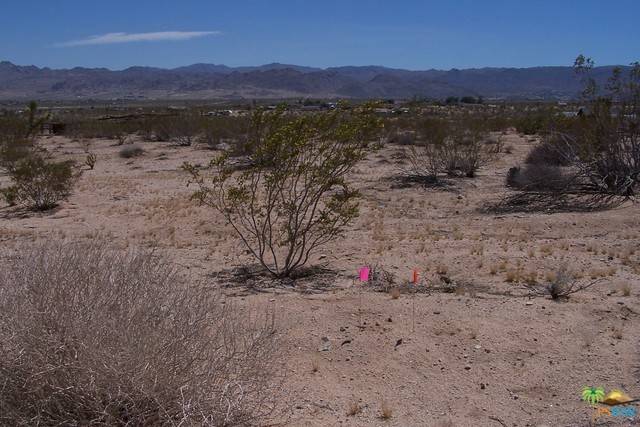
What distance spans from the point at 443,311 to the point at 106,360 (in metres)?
3.91

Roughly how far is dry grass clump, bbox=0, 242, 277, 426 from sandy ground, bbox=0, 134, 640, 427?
909 mm

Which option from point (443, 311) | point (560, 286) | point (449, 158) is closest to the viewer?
point (443, 311)

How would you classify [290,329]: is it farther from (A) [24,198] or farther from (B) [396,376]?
(A) [24,198]

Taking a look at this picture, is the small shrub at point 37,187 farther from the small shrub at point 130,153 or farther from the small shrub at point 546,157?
the small shrub at point 546,157

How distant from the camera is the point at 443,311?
657 centimetres

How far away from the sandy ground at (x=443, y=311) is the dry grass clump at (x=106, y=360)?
35.8 inches

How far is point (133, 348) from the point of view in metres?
3.53

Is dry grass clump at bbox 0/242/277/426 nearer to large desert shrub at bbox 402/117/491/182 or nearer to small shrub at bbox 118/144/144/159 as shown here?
large desert shrub at bbox 402/117/491/182

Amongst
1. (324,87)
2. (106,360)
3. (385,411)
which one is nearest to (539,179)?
(385,411)

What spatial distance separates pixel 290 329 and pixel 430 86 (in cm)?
16348

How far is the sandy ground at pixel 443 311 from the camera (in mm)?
4938

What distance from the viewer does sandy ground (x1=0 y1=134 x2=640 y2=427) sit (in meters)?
4.94

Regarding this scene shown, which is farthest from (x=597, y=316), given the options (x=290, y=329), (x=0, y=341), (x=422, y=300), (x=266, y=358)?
(x=0, y=341)

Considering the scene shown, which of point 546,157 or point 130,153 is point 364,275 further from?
point 130,153
